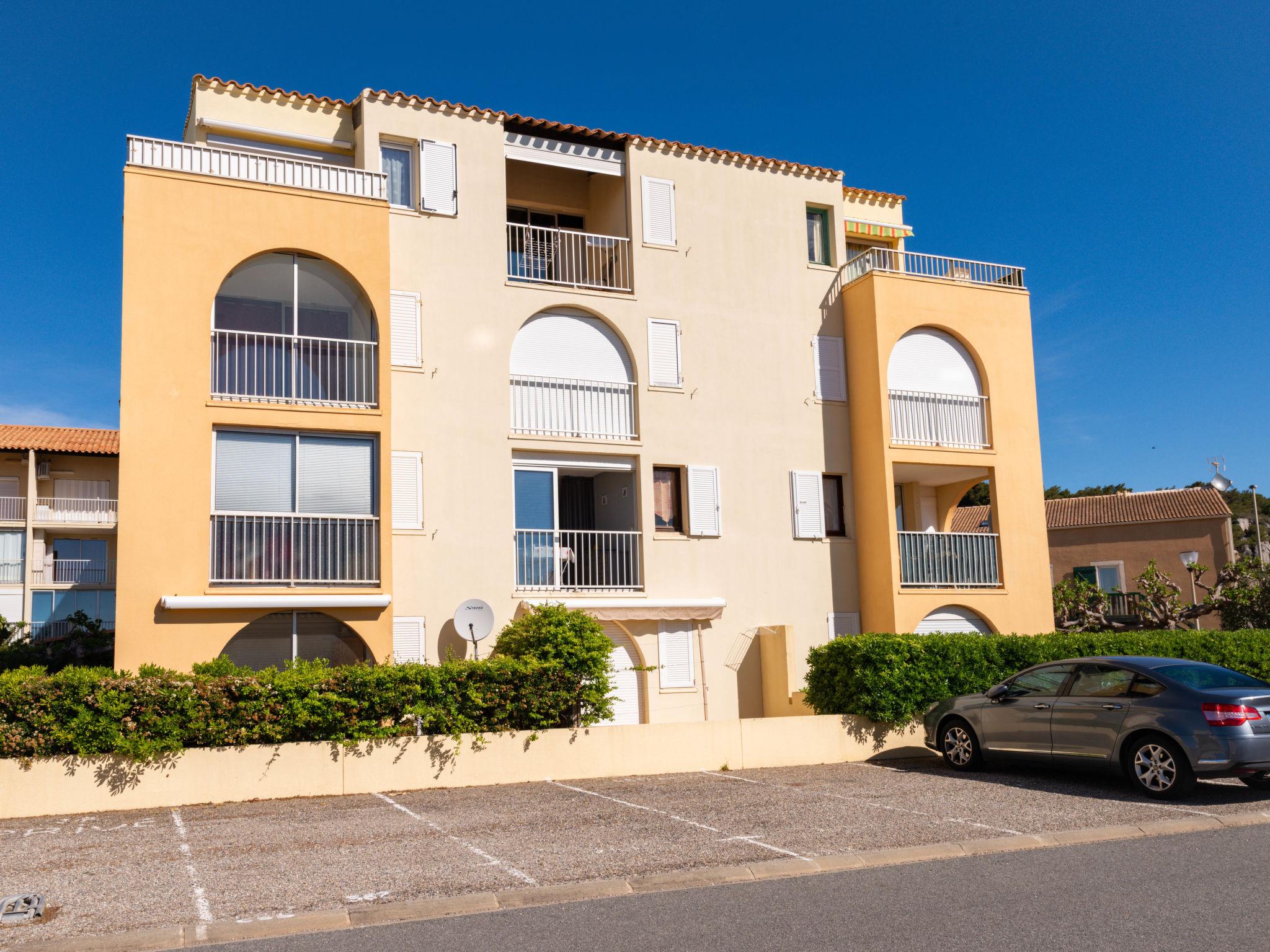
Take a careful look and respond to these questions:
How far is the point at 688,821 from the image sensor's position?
11562 mm

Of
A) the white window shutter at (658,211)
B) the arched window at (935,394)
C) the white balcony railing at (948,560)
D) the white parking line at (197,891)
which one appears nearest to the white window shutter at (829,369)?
the arched window at (935,394)

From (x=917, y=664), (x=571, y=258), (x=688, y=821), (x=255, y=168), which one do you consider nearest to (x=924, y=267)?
(x=571, y=258)

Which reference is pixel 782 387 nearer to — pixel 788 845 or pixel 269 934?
pixel 788 845

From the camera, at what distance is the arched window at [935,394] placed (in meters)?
22.4

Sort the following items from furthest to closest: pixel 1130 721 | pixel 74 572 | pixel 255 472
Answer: pixel 74 572, pixel 255 472, pixel 1130 721

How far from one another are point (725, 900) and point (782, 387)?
15.1 m

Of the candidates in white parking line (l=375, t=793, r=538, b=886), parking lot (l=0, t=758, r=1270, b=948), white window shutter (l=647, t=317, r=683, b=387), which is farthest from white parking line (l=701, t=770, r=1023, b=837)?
white window shutter (l=647, t=317, r=683, b=387)

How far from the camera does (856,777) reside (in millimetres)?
14961

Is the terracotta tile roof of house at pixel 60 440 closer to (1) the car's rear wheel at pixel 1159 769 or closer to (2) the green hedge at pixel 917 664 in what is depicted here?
(2) the green hedge at pixel 917 664

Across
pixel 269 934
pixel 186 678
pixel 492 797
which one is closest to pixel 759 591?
pixel 492 797

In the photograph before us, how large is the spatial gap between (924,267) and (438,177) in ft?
31.9

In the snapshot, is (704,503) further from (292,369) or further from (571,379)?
(292,369)

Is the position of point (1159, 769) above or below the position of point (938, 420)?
below

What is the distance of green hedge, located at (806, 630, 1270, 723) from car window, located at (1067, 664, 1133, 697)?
3530 millimetres
